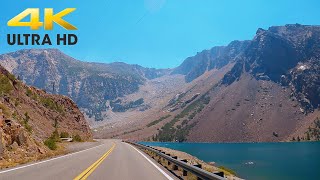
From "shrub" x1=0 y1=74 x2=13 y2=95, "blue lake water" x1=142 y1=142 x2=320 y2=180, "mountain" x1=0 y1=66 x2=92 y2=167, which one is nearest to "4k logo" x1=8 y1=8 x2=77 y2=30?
"mountain" x1=0 y1=66 x2=92 y2=167

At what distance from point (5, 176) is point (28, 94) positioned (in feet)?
215

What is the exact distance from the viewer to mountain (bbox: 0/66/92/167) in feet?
81.8

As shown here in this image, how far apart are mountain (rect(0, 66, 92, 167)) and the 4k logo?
306 inches

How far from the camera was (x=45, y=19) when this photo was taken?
33000mm

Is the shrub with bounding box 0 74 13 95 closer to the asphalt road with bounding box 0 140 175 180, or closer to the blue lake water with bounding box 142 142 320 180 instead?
the asphalt road with bounding box 0 140 175 180

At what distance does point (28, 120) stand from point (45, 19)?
28.1 meters

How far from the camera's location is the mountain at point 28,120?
24927mm

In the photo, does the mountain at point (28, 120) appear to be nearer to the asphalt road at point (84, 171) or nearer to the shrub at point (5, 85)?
the shrub at point (5, 85)

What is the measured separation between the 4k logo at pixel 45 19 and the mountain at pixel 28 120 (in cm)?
778

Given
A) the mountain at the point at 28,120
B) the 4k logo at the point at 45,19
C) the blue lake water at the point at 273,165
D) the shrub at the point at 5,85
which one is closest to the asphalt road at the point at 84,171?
the mountain at the point at 28,120

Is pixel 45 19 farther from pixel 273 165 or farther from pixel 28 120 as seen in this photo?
pixel 273 165

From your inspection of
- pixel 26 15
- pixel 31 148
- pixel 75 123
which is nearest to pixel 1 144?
pixel 31 148

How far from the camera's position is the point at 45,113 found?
76500 millimetres

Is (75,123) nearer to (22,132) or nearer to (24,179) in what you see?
(22,132)
